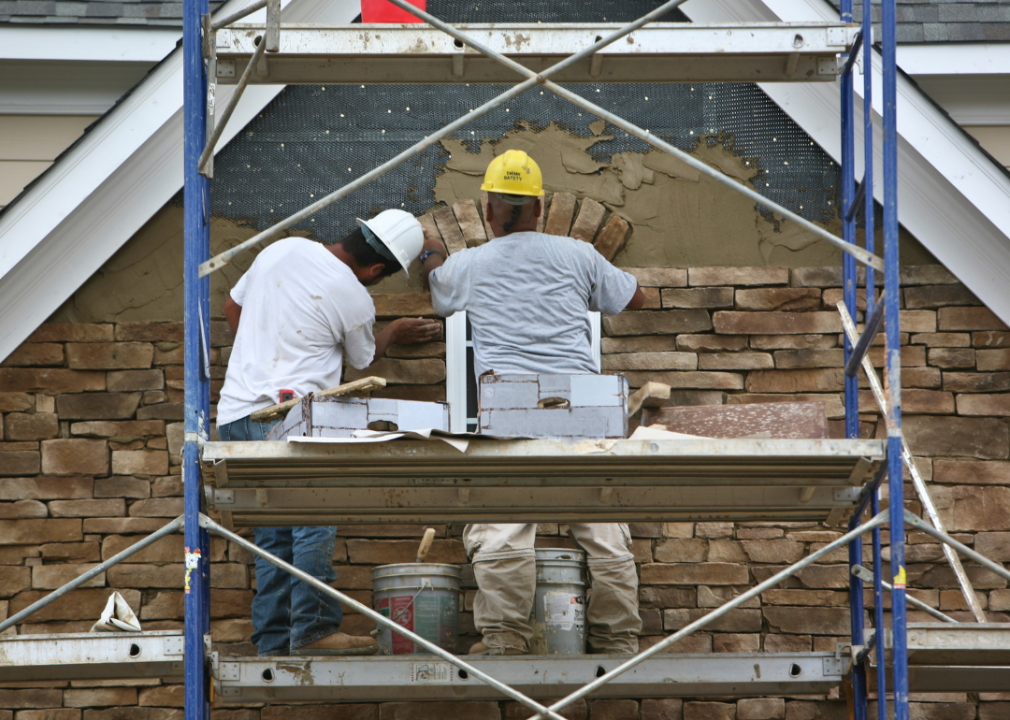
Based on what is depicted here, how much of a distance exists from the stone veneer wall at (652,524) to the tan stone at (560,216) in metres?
0.40

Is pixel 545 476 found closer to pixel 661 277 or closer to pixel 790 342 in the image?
pixel 661 277

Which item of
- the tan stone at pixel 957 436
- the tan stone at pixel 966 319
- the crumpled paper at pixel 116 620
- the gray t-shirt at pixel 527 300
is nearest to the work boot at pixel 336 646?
the crumpled paper at pixel 116 620

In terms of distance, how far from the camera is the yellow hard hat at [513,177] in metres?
A: 4.94

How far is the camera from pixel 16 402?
561 cm

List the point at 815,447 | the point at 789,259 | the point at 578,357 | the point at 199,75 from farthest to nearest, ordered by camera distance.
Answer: the point at 789,259 → the point at 578,357 → the point at 199,75 → the point at 815,447

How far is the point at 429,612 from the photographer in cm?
499

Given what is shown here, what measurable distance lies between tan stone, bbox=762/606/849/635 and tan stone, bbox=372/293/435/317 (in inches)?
83.8

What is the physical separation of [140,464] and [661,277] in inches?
102

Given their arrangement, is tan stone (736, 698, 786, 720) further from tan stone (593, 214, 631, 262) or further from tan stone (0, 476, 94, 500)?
tan stone (0, 476, 94, 500)

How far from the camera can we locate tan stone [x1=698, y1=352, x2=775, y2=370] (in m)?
5.75

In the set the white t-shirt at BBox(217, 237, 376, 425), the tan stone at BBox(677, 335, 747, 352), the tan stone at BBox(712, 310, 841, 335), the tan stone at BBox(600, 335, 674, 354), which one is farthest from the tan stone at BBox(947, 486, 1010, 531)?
the white t-shirt at BBox(217, 237, 376, 425)

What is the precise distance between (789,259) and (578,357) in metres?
1.57

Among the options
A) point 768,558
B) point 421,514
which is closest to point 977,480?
point 768,558

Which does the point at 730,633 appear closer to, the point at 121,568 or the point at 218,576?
the point at 218,576
